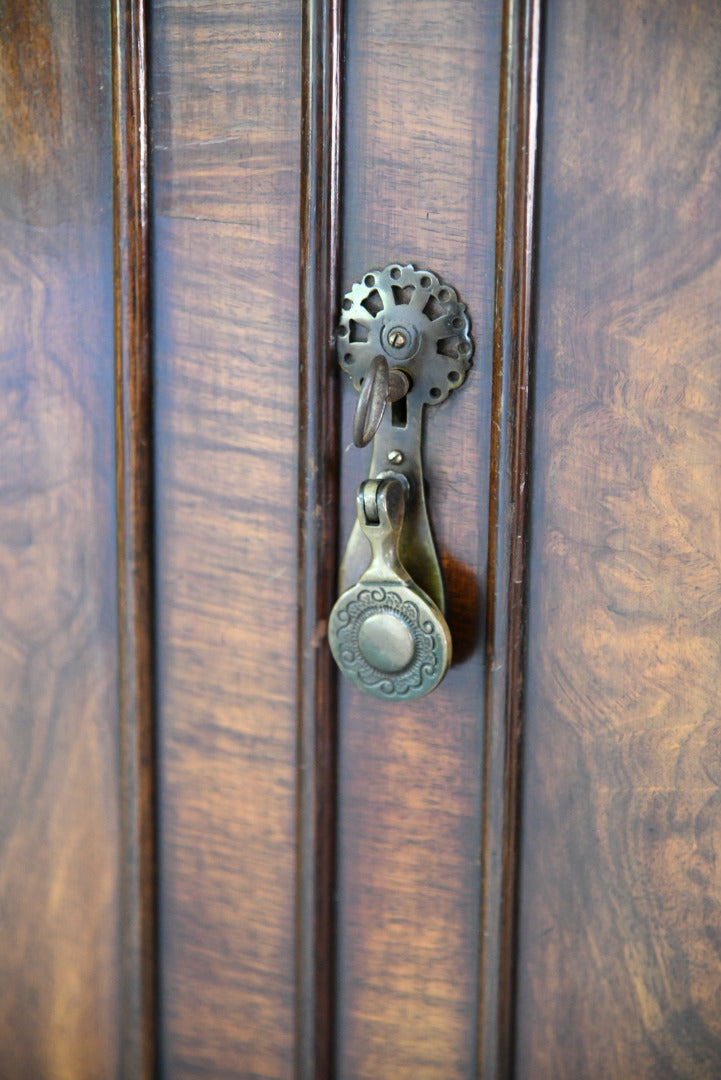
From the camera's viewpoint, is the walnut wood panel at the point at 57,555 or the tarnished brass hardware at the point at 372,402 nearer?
the tarnished brass hardware at the point at 372,402

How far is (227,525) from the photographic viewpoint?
66cm

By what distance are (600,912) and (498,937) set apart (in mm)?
62

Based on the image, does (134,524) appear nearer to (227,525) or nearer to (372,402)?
(227,525)

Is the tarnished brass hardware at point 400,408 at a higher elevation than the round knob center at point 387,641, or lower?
higher

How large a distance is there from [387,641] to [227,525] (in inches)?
5.4

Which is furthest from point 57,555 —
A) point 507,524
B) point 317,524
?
point 507,524

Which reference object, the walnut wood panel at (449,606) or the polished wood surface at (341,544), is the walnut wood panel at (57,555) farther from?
the walnut wood panel at (449,606)

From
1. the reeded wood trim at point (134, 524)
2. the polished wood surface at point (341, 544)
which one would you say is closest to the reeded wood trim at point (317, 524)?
the polished wood surface at point (341, 544)

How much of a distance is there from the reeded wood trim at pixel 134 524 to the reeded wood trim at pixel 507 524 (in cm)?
22

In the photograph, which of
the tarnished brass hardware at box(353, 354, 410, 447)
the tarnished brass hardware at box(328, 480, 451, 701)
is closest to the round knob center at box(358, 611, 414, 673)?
the tarnished brass hardware at box(328, 480, 451, 701)

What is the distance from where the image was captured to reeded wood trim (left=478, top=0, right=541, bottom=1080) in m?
0.55

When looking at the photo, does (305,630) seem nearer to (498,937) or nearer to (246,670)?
(246,670)

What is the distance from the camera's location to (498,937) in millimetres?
624

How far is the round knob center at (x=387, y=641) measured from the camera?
1.92 ft
